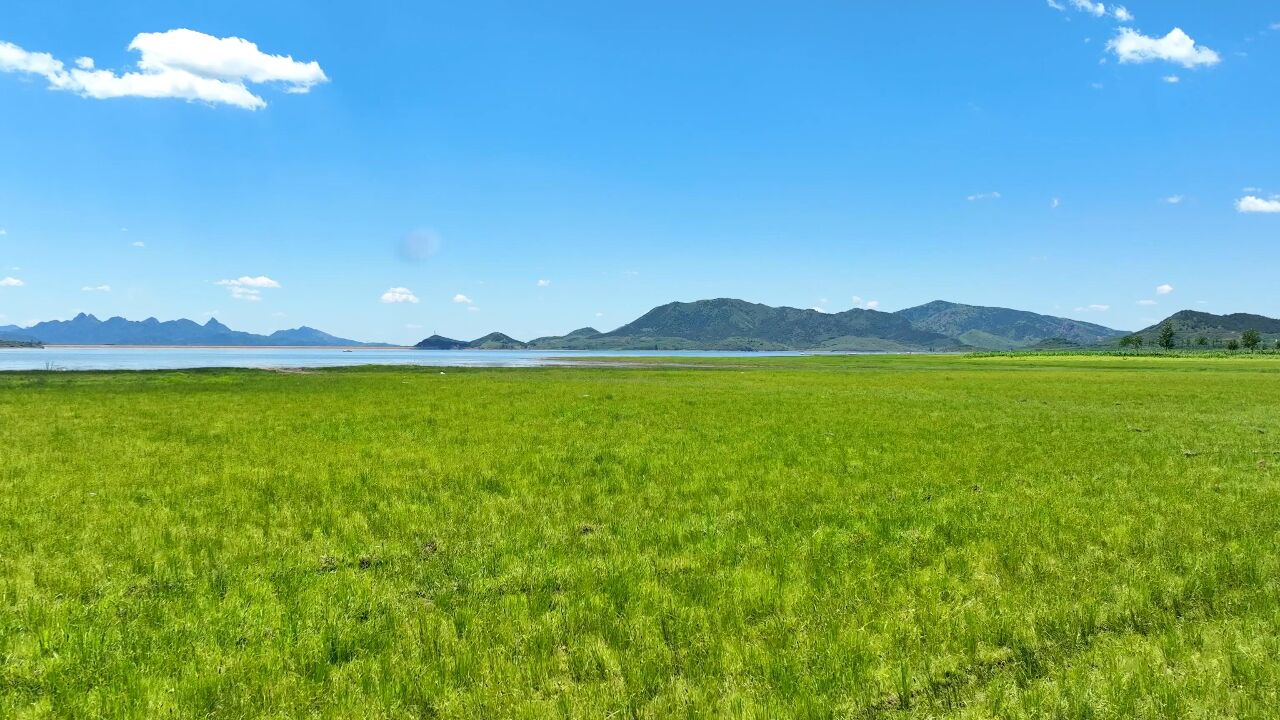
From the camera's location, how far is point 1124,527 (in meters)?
12.6

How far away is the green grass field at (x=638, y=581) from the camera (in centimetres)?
687

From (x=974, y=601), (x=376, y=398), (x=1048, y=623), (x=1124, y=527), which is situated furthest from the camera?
(x=376, y=398)

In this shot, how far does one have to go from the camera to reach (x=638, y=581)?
32.8 feet

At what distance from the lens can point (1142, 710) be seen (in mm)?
6348

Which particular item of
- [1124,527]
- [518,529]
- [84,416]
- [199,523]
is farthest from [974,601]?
[84,416]

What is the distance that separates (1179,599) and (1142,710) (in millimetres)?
4156

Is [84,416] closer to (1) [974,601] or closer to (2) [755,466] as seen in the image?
(2) [755,466]

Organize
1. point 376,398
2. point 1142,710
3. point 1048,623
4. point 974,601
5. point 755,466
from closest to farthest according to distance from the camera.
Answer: point 1142,710, point 1048,623, point 974,601, point 755,466, point 376,398

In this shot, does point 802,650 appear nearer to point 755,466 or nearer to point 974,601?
point 974,601

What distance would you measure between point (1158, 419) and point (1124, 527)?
84.2 ft

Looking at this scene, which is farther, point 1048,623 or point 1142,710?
point 1048,623

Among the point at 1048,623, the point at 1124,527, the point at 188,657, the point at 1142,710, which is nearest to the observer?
the point at 1142,710

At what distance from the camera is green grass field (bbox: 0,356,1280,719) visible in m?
6.87

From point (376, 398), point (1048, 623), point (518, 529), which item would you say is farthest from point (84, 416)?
point (1048, 623)
